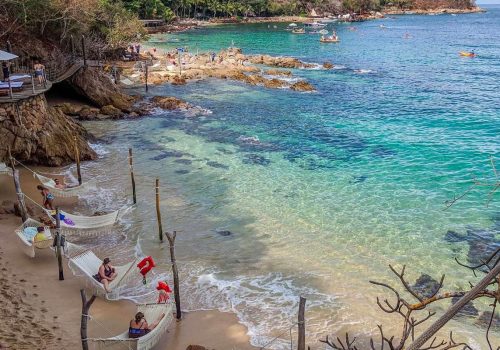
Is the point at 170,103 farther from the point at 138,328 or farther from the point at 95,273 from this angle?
the point at 138,328

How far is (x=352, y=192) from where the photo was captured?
1906 centimetres

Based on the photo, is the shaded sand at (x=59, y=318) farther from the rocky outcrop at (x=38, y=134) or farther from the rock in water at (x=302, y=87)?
the rock in water at (x=302, y=87)

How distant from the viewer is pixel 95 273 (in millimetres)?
12305

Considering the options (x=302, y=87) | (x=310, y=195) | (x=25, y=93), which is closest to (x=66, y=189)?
(x=25, y=93)

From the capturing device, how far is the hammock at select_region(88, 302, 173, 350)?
31.6 feet

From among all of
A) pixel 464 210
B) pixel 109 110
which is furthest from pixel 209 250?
pixel 109 110

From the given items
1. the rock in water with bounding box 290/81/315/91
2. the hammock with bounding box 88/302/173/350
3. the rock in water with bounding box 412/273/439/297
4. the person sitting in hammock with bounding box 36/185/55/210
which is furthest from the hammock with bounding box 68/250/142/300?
the rock in water with bounding box 290/81/315/91

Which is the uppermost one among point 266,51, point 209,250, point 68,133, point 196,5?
point 196,5

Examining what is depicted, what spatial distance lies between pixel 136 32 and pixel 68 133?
26.6 metres

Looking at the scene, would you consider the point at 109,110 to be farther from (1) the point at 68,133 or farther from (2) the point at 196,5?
(2) the point at 196,5

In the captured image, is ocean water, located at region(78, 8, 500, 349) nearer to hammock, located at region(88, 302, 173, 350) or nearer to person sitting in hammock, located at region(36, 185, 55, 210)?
hammock, located at region(88, 302, 173, 350)

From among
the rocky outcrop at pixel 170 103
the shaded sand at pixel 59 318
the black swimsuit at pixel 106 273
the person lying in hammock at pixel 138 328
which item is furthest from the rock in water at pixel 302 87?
the person lying in hammock at pixel 138 328

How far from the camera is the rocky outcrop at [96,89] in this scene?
30000 millimetres

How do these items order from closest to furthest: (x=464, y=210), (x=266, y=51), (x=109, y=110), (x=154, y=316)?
(x=154, y=316) → (x=464, y=210) → (x=109, y=110) → (x=266, y=51)
